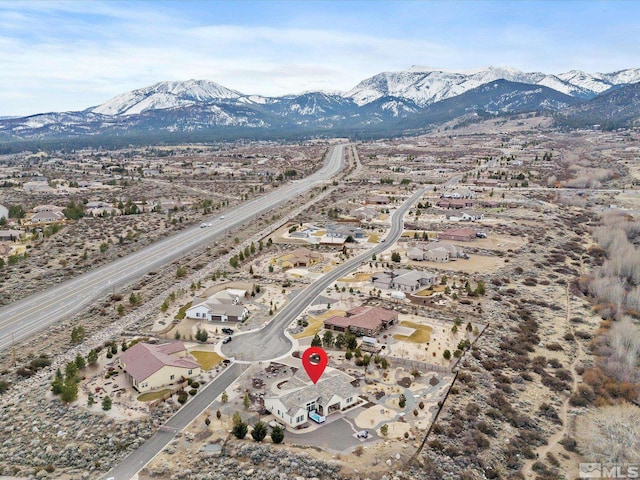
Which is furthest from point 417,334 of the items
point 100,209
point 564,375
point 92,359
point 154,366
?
point 100,209

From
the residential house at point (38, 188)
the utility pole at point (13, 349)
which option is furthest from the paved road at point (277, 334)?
the residential house at point (38, 188)

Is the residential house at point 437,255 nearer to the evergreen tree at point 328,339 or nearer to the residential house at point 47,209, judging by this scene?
the evergreen tree at point 328,339

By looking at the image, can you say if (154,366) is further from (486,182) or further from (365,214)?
(486,182)

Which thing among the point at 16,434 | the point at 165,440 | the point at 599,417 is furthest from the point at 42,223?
the point at 599,417

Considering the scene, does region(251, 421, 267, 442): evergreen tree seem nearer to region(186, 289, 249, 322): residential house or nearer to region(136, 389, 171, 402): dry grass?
region(136, 389, 171, 402): dry grass

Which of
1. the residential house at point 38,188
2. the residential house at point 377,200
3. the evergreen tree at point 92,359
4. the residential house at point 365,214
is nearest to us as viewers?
the evergreen tree at point 92,359
